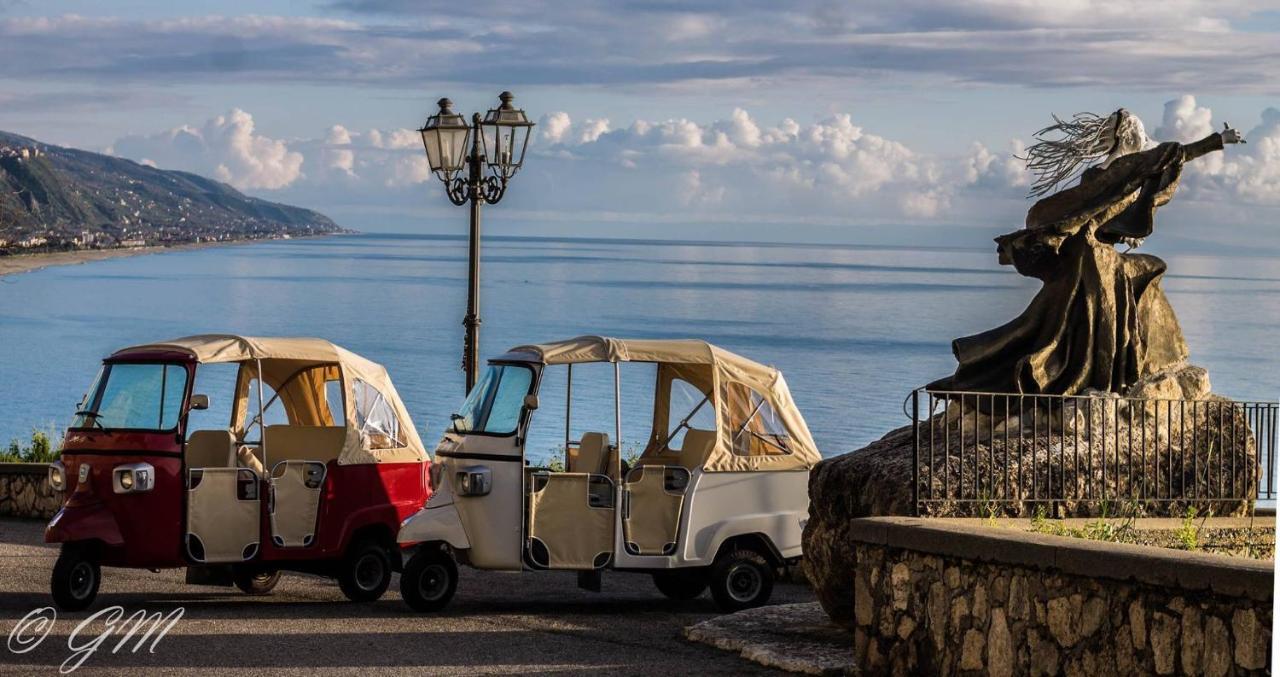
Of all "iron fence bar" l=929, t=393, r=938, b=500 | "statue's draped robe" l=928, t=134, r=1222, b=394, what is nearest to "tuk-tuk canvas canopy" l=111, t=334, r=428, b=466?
"statue's draped robe" l=928, t=134, r=1222, b=394

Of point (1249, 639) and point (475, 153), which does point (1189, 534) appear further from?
point (475, 153)

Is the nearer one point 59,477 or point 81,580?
point 81,580

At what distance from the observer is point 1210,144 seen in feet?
39.1

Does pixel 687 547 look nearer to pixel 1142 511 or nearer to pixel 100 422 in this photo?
pixel 1142 511

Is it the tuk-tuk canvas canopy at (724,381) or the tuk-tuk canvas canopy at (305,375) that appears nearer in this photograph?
the tuk-tuk canvas canopy at (724,381)

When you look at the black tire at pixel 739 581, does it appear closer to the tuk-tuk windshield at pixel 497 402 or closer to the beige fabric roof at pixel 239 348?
the tuk-tuk windshield at pixel 497 402

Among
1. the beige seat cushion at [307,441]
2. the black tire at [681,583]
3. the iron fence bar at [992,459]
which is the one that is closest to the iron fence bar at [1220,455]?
the iron fence bar at [992,459]

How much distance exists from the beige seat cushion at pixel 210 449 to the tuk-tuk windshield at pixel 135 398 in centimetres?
90

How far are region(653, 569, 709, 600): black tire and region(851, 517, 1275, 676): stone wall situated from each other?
347 cm

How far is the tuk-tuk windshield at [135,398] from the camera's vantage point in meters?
13.5

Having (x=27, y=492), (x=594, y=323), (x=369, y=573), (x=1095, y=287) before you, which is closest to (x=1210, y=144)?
(x=1095, y=287)

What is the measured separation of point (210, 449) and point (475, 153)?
4334 millimetres

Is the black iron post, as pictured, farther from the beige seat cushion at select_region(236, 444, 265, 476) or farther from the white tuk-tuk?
the white tuk-tuk

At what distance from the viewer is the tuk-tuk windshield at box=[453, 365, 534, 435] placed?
13.6m
